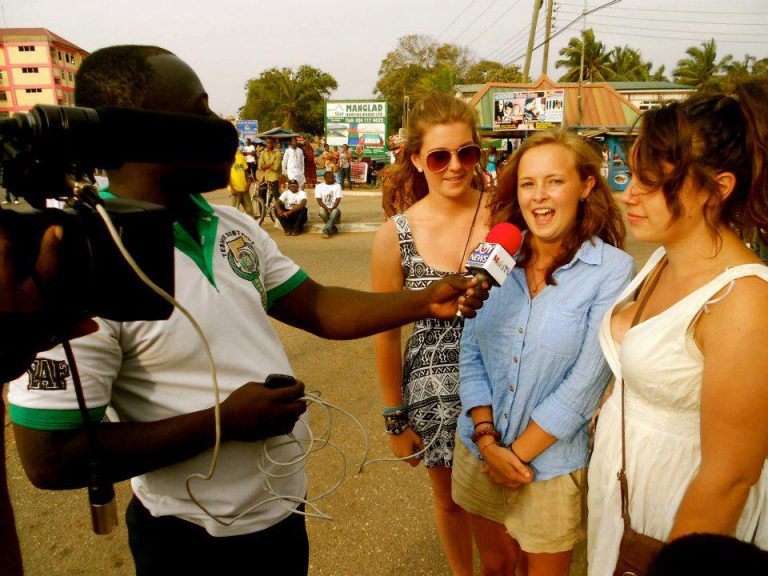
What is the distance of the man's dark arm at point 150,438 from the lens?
1136 mm

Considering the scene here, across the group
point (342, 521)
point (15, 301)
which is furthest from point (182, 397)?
point (342, 521)

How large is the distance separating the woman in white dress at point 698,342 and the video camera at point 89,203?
3.96 feet

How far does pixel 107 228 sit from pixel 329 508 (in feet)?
8.04

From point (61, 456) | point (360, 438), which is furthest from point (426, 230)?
point (360, 438)

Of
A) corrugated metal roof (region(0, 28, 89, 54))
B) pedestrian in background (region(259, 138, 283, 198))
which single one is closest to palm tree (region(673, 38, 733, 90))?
pedestrian in background (region(259, 138, 283, 198))

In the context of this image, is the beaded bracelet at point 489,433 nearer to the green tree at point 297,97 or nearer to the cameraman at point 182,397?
the cameraman at point 182,397

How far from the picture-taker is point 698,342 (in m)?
1.37

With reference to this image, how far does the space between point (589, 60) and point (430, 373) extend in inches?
2588

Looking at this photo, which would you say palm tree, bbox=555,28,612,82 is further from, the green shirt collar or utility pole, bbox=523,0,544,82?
the green shirt collar

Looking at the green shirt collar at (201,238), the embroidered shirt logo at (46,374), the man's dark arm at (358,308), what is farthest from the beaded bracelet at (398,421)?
the embroidered shirt logo at (46,374)

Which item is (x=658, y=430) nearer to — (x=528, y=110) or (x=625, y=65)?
(x=528, y=110)

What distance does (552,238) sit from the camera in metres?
1.90

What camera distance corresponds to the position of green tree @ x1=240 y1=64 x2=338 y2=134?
67125 mm

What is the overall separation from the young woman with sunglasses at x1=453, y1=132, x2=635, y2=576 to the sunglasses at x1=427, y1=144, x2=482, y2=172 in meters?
0.25
